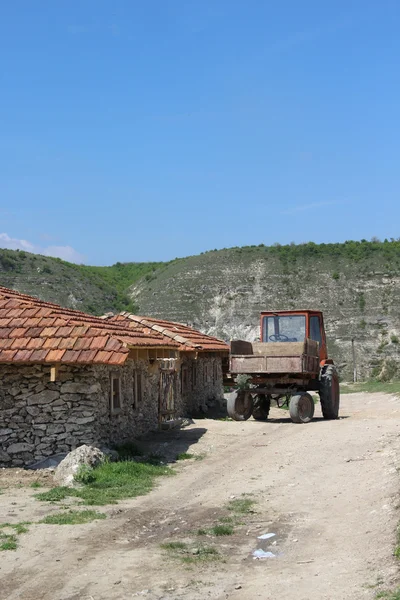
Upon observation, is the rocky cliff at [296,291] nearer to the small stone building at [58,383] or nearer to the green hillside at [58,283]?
the green hillside at [58,283]

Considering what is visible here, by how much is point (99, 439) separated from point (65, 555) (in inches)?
247

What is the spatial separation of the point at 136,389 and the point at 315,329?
6976 mm

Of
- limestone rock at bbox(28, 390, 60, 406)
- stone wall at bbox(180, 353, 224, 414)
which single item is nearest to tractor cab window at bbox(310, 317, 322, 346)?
stone wall at bbox(180, 353, 224, 414)

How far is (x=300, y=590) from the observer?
22.5 ft

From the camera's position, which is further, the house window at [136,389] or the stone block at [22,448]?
the house window at [136,389]

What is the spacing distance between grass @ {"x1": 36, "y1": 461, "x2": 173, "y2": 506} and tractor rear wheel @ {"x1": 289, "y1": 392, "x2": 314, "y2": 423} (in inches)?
263

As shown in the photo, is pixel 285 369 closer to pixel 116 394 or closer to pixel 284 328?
pixel 284 328

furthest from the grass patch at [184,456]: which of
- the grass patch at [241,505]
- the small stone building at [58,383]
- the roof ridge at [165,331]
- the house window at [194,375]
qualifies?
the house window at [194,375]

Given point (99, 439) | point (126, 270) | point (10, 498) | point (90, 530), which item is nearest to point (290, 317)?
point (99, 439)

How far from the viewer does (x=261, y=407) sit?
22.4 metres

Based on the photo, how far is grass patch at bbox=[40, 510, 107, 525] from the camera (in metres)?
9.85

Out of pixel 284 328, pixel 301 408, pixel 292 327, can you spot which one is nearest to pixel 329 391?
pixel 301 408

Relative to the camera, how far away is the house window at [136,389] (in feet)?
56.0

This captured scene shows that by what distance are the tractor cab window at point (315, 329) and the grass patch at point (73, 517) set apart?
12.5 metres
